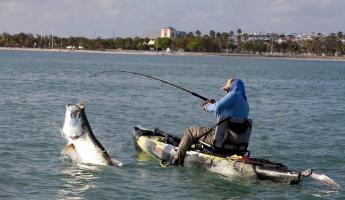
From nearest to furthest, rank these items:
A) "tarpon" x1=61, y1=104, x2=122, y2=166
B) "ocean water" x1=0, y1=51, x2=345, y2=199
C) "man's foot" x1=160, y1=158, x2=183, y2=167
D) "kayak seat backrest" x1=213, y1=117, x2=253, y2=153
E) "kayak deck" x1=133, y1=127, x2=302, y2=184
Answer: "ocean water" x1=0, y1=51, x2=345, y2=199 → "kayak deck" x1=133, y1=127, x2=302, y2=184 → "kayak seat backrest" x1=213, y1=117, x2=253, y2=153 → "tarpon" x1=61, y1=104, x2=122, y2=166 → "man's foot" x1=160, y1=158, x2=183, y2=167

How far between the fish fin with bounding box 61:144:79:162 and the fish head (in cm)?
35

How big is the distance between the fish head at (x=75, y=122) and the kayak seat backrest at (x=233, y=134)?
2947mm

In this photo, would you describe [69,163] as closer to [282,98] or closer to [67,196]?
[67,196]

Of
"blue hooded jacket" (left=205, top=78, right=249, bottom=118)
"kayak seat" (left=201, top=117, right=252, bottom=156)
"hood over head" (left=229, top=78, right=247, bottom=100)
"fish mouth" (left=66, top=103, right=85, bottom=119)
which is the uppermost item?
"hood over head" (left=229, top=78, right=247, bottom=100)

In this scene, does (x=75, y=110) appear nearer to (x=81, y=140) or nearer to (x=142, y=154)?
(x=81, y=140)

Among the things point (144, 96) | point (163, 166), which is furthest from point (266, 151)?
point (144, 96)

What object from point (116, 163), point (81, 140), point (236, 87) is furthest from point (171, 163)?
point (236, 87)

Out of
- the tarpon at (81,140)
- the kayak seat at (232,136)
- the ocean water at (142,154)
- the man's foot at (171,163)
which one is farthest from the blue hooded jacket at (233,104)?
the tarpon at (81,140)

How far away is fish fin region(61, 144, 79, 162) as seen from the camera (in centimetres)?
1499

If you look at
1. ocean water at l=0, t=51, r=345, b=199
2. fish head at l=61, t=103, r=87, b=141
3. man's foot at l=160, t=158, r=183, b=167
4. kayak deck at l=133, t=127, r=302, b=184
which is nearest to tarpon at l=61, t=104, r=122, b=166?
fish head at l=61, t=103, r=87, b=141

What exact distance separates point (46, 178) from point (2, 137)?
5630 millimetres

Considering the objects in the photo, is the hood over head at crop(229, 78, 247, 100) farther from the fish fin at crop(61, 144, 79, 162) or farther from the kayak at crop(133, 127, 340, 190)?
the fish fin at crop(61, 144, 79, 162)

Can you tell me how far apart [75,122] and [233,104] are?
349 centimetres

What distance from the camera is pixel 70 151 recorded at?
50.0ft
